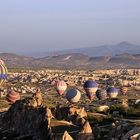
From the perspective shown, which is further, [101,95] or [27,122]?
[101,95]

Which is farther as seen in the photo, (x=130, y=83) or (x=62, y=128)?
(x=130, y=83)

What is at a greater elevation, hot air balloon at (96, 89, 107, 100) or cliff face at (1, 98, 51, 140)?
cliff face at (1, 98, 51, 140)

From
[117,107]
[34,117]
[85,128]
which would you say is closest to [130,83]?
[117,107]

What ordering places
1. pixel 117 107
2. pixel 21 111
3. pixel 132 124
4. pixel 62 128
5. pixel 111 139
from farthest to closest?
pixel 117 107 < pixel 21 111 < pixel 62 128 < pixel 132 124 < pixel 111 139

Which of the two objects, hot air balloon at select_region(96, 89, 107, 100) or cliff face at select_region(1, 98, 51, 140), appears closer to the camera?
cliff face at select_region(1, 98, 51, 140)

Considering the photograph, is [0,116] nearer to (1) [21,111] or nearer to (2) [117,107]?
(1) [21,111]

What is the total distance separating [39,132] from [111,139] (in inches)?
464

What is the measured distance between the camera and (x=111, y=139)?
146 ft

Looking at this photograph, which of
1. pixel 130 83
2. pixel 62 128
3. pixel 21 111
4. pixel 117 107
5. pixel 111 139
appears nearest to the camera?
pixel 111 139

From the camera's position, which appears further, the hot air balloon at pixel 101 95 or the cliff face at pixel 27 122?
the hot air balloon at pixel 101 95

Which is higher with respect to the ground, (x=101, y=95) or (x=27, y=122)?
(x=27, y=122)

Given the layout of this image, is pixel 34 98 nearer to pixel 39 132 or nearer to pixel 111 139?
pixel 39 132

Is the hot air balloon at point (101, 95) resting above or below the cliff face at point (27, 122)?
below

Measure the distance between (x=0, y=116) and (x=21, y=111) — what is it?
8.63 metres
